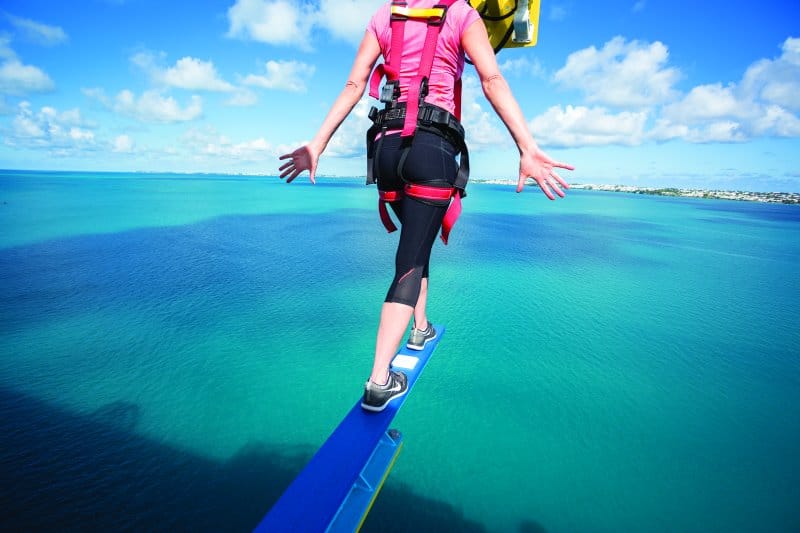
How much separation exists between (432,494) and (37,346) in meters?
11.2

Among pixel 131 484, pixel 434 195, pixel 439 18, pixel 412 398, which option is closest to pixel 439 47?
pixel 439 18

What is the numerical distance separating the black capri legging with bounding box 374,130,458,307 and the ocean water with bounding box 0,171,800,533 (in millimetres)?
5165

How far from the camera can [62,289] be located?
45.1 feet

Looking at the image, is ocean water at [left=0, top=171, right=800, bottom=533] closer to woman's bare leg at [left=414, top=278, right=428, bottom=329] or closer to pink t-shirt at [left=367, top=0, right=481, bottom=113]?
woman's bare leg at [left=414, top=278, right=428, bottom=329]

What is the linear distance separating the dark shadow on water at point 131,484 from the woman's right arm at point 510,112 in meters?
5.97

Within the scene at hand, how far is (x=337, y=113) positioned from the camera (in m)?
2.66

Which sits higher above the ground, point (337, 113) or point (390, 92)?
point (390, 92)

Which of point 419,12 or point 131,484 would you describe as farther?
point 131,484

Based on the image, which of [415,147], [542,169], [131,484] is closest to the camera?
[542,169]

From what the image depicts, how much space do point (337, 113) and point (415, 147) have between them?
0.72 metres

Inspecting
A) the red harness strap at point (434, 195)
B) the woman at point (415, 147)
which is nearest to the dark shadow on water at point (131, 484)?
the woman at point (415, 147)

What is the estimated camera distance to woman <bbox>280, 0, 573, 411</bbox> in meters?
2.21

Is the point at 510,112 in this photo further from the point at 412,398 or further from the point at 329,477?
the point at 412,398

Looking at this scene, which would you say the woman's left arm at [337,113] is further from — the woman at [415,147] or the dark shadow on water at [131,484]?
the dark shadow on water at [131,484]
